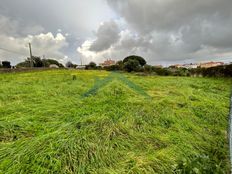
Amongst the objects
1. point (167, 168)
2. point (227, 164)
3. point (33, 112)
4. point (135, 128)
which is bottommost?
point (227, 164)

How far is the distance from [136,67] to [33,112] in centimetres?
2323

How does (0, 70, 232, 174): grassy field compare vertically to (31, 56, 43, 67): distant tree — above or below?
below

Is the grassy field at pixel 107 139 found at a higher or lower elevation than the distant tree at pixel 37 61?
lower

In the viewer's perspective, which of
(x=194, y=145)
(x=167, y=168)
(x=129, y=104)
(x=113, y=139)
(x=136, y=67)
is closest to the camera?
(x=167, y=168)

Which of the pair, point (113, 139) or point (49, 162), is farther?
point (113, 139)

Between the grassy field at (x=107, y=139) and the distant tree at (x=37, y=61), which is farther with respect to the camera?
the distant tree at (x=37, y=61)

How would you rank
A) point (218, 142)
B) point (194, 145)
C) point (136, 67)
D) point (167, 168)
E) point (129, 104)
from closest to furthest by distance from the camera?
point (167, 168)
point (194, 145)
point (218, 142)
point (129, 104)
point (136, 67)

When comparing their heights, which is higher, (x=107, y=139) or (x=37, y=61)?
(x=37, y=61)

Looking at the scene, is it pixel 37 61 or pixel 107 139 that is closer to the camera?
pixel 107 139

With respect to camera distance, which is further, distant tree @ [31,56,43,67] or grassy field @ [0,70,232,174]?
distant tree @ [31,56,43,67]

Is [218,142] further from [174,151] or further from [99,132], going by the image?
[99,132]

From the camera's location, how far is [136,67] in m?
25.5

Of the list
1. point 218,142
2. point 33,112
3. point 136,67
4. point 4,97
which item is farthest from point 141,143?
point 136,67

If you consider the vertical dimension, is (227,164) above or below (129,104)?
below
